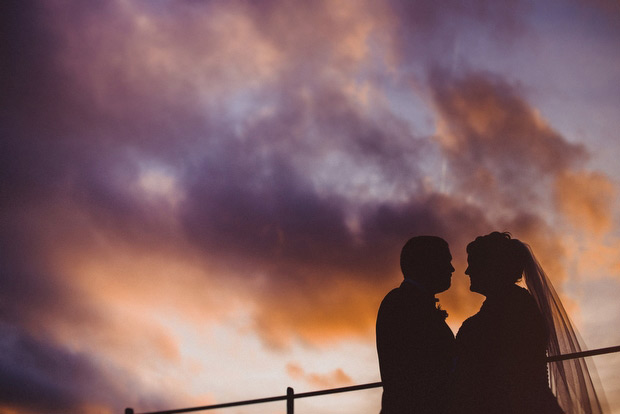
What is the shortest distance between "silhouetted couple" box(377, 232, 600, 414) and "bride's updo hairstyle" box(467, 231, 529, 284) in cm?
21

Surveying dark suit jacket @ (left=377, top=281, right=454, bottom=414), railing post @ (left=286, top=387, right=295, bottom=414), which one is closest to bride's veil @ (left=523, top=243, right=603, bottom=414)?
dark suit jacket @ (left=377, top=281, right=454, bottom=414)

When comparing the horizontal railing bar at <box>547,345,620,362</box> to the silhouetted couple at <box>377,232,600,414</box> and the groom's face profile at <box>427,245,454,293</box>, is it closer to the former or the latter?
the silhouetted couple at <box>377,232,600,414</box>

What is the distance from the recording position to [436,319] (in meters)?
3.85

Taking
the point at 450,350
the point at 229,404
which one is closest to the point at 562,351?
the point at 450,350

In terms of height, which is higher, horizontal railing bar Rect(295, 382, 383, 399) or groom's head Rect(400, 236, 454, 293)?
groom's head Rect(400, 236, 454, 293)

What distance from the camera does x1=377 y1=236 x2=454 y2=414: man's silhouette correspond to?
3.59 meters

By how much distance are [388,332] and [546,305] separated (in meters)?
1.70

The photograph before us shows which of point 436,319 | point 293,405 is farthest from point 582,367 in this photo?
point 293,405

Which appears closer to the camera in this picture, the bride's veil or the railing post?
the bride's veil

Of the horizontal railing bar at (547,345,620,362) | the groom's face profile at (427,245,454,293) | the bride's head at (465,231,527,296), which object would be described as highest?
the bride's head at (465,231,527,296)

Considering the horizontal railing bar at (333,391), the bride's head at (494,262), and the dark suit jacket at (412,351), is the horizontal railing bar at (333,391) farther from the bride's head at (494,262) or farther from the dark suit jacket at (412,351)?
the bride's head at (494,262)

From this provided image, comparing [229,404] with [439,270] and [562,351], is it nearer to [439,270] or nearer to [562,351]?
[439,270]

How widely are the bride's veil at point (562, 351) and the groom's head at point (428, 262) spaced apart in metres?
0.94

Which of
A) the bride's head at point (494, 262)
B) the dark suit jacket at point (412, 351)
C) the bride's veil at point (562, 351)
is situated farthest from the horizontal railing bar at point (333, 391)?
the bride's veil at point (562, 351)
